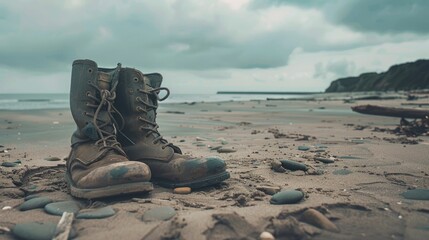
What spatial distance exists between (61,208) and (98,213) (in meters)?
0.26

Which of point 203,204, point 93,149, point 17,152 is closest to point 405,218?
point 203,204

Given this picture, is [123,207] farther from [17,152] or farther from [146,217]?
[17,152]

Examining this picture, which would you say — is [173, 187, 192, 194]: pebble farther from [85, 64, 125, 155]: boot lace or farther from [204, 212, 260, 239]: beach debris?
[204, 212, 260, 239]: beach debris

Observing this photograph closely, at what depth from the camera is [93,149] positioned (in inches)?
96.9

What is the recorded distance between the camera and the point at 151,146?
2660mm

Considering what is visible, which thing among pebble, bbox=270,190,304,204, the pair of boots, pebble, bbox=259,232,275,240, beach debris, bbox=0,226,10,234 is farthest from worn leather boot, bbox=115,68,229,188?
beach debris, bbox=0,226,10,234

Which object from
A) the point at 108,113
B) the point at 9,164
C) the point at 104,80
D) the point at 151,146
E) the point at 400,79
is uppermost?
the point at 400,79

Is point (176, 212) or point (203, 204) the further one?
point (203, 204)

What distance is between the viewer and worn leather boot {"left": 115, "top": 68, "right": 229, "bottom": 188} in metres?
2.42

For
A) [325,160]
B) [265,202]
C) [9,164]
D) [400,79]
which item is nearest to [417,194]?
[265,202]

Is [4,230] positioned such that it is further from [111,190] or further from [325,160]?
[325,160]

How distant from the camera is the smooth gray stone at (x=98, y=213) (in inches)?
70.1

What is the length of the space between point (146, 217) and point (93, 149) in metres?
0.91

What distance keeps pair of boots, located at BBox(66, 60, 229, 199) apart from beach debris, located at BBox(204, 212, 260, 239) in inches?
26.8
